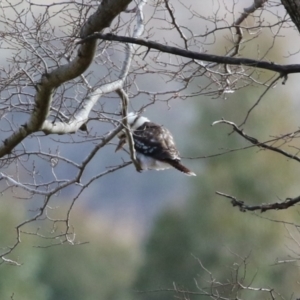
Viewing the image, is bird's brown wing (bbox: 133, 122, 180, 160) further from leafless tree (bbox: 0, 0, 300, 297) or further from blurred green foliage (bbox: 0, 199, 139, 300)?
blurred green foliage (bbox: 0, 199, 139, 300)

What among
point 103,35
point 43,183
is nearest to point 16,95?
point 43,183

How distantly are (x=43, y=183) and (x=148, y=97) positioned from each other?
689mm

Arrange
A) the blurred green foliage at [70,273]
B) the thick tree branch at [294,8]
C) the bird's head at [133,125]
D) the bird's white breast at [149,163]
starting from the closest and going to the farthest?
the thick tree branch at [294,8] → the bird's head at [133,125] → the bird's white breast at [149,163] → the blurred green foliage at [70,273]

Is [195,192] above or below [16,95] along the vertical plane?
above

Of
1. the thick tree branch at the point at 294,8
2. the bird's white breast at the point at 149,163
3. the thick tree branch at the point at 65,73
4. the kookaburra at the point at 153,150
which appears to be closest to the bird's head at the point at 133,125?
the kookaburra at the point at 153,150

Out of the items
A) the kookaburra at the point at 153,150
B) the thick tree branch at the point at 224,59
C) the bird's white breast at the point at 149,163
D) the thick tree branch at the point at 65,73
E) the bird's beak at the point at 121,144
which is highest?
the kookaburra at the point at 153,150

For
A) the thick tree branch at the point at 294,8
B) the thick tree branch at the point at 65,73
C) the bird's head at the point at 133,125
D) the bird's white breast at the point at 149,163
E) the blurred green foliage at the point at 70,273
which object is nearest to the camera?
the thick tree branch at the point at 294,8

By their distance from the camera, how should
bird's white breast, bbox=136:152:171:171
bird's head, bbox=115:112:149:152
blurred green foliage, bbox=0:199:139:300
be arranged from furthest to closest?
blurred green foliage, bbox=0:199:139:300, bird's white breast, bbox=136:152:171:171, bird's head, bbox=115:112:149:152

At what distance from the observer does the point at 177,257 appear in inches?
234

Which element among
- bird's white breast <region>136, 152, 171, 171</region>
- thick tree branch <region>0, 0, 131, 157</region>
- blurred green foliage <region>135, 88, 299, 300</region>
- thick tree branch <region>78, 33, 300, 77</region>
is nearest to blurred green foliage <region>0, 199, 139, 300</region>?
blurred green foliage <region>135, 88, 299, 300</region>

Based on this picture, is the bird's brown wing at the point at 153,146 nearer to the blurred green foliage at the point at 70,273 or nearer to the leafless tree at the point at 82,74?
the leafless tree at the point at 82,74

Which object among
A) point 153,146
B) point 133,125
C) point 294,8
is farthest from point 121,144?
point 294,8

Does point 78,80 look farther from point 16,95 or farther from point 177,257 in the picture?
point 177,257

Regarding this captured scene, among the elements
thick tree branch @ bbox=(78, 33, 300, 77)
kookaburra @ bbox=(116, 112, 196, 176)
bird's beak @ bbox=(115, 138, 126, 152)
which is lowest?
thick tree branch @ bbox=(78, 33, 300, 77)
